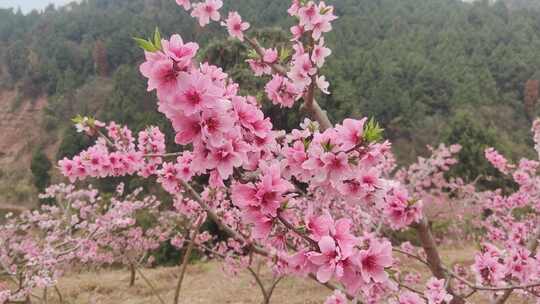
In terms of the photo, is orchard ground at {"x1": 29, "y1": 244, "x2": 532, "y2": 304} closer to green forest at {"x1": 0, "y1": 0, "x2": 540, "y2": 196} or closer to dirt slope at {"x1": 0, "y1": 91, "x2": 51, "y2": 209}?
green forest at {"x1": 0, "y1": 0, "x2": 540, "y2": 196}

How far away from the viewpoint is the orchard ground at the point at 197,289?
7091mm

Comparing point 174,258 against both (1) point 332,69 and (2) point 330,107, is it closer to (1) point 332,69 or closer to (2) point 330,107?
(2) point 330,107

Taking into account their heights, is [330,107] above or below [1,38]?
below

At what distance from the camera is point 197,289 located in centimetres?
809

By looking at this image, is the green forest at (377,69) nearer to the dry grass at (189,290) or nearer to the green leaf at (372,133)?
the dry grass at (189,290)

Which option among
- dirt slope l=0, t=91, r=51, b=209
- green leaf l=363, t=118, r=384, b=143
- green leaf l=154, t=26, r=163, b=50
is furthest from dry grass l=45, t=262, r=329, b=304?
dirt slope l=0, t=91, r=51, b=209

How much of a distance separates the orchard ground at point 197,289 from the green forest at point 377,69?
6.12 metres

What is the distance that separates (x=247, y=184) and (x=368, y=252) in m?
0.42

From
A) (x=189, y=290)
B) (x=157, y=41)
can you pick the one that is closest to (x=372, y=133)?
(x=157, y=41)

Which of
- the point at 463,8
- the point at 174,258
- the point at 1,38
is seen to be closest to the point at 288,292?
the point at 174,258

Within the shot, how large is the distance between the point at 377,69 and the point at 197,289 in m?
29.4

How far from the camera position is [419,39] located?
132ft

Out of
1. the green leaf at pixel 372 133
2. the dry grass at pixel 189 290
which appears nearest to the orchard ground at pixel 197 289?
the dry grass at pixel 189 290

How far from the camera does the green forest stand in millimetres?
25625
